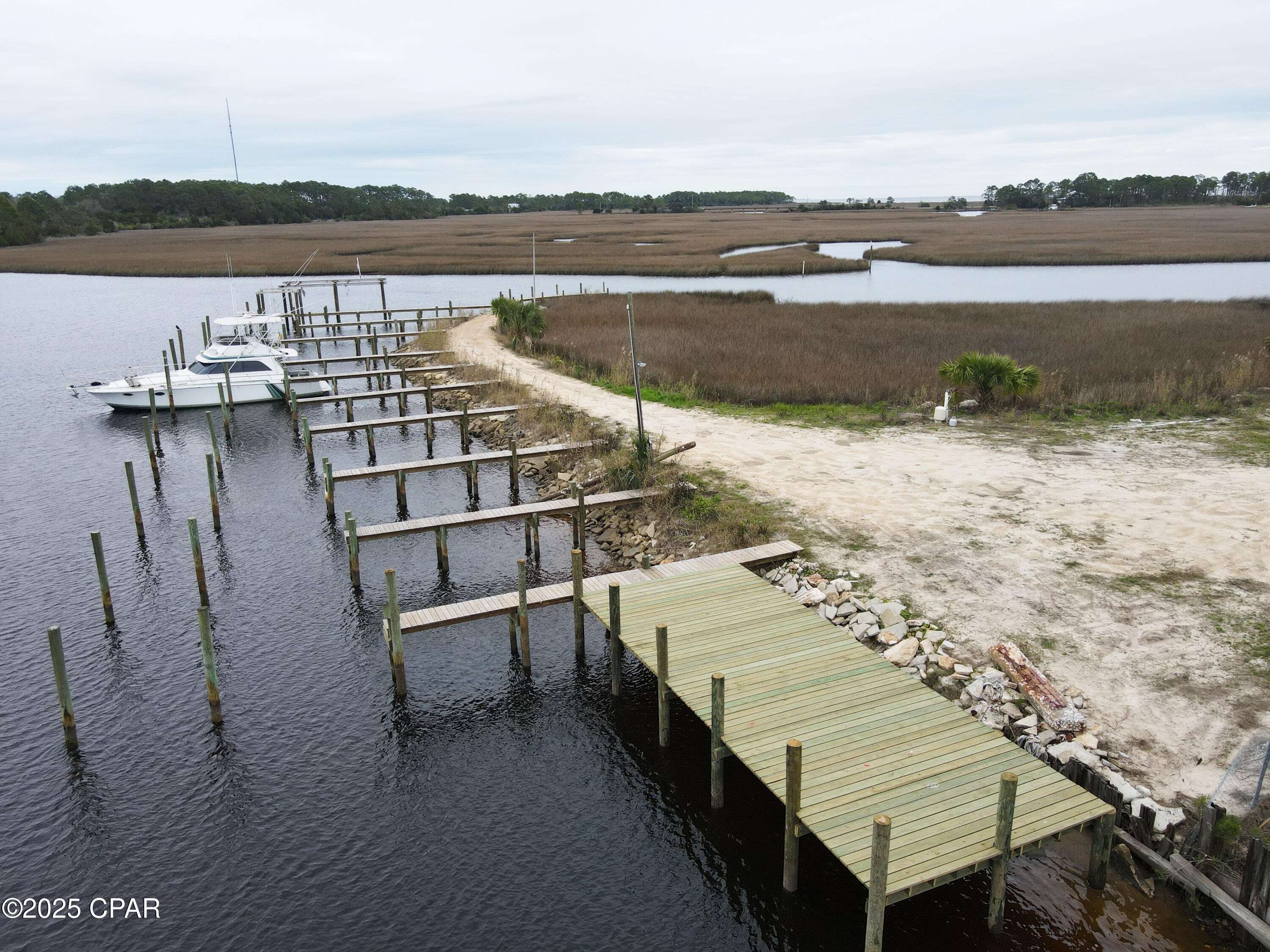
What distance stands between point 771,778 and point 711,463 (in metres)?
11.7

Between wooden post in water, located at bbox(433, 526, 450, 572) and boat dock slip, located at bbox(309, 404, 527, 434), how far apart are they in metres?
8.79

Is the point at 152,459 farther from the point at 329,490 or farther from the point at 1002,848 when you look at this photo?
the point at 1002,848

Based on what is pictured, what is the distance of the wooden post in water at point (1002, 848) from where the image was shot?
7.68 metres

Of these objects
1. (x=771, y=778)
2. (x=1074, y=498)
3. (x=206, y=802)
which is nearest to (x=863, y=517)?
(x=1074, y=498)

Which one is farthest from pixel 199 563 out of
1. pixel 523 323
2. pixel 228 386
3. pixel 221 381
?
pixel 523 323

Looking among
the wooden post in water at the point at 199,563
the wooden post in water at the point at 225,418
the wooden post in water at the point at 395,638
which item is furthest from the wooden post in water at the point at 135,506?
the wooden post in water at the point at 395,638

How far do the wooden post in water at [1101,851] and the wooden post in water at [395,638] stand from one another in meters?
9.19

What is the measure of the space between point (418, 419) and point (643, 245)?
69381mm

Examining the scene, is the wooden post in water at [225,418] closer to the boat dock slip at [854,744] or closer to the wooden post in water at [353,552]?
the wooden post in water at [353,552]

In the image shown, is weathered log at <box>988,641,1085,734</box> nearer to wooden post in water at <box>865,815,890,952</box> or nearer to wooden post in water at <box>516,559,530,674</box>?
wooden post in water at <box>865,815,890,952</box>

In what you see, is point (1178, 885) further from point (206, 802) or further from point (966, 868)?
point (206, 802)

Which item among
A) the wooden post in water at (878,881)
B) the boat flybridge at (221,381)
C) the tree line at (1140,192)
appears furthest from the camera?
the tree line at (1140,192)

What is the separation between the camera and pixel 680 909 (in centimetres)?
925

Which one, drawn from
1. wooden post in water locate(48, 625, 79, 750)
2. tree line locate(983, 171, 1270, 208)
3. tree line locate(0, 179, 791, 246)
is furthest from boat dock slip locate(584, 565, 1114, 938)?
tree line locate(983, 171, 1270, 208)
